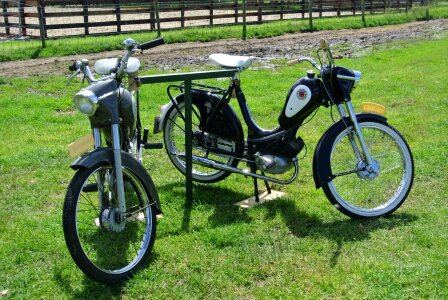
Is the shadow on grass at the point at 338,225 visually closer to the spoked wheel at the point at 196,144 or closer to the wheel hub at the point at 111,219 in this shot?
the spoked wheel at the point at 196,144

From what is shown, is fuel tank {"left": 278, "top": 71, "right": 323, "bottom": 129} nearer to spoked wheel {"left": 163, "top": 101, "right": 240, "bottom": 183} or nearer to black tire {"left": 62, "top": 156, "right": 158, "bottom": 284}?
spoked wheel {"left": 163, "top": 101, "right": 240, "bottom": 183}

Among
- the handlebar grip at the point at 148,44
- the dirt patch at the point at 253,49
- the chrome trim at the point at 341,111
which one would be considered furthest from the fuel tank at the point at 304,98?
the dirt patch at the point at 253,49

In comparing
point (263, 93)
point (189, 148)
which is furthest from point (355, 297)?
point (263, 93)

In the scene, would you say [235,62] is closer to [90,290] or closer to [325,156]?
[325,156]

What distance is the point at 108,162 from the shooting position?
3.61 metres

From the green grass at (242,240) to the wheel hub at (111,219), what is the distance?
0.36 m

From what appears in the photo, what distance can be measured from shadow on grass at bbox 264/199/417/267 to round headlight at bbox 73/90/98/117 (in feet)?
5.98

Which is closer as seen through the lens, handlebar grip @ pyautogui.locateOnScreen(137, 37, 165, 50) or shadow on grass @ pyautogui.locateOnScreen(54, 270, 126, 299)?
shadow on grass @ pyautogui.locateOnScreen(54, 270, 126, 299)

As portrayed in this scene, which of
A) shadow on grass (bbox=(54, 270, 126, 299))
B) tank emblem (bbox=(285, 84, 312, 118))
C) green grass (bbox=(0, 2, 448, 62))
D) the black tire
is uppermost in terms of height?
tank emblem (bbox=(285, 84, 312, 118))

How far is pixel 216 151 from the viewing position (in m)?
5.10

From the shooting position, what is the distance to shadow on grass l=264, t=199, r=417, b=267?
Answer: 166 inches

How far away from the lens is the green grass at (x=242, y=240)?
355 cm

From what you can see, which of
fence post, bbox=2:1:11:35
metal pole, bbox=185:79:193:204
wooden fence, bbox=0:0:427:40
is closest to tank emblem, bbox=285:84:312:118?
metal pole, bbox=185:79:193:204

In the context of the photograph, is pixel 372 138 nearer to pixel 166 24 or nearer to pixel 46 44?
pixel 46 44
